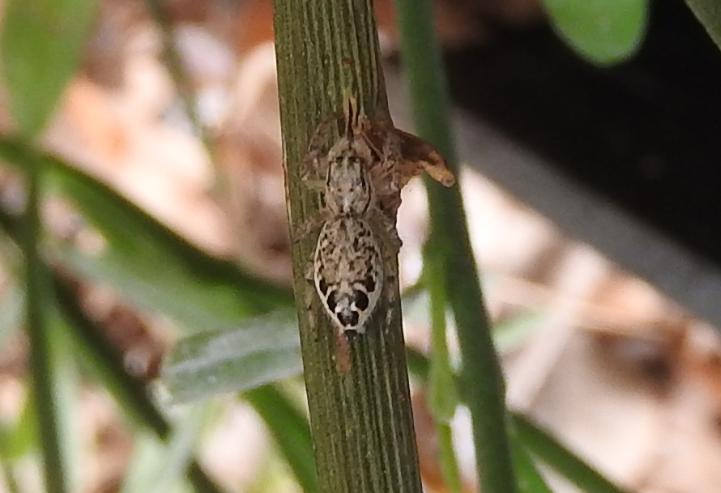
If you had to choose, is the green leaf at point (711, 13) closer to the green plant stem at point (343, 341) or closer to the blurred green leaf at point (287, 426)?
the green plant stem at point (343, 341)

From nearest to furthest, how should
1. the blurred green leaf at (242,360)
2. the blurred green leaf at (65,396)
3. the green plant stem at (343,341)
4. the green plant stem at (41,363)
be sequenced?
1. the green plant stem at (343,341)
2. the blurred green leaf at (242,360)
3. the green plant stem at (41,363)
4. the blurred green leaf at (65,396)

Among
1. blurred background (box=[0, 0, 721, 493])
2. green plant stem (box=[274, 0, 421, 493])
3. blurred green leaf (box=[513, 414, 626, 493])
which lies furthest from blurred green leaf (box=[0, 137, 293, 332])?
green plant stem (box=[274, 0, 421, 493])

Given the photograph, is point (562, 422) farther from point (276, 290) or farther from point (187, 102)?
point (276, 290)

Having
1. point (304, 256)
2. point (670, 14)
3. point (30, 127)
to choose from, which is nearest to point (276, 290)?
point (30, 127)

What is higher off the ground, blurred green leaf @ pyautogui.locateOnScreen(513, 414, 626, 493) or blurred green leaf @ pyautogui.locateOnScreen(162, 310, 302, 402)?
blurred green leaf @ pyautogui.locateOnScreen(162, 310, 302, 402)

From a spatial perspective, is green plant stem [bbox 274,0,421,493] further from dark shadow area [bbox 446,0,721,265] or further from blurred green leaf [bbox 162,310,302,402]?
dark shadow area [bbox 446,0,721,265]

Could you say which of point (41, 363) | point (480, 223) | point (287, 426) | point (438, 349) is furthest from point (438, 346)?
point (480, 223)

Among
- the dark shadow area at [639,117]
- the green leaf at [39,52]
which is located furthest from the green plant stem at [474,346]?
the dark shadow area at [639,117]
